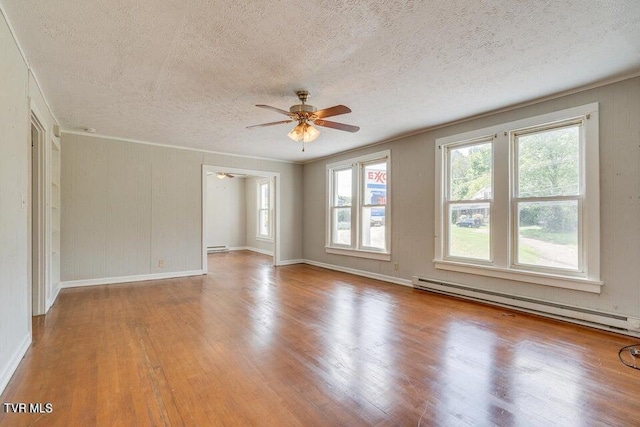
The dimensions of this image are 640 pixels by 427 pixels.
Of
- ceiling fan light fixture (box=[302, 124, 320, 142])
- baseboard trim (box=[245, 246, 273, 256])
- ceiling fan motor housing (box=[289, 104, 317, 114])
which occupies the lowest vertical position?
baseboard trim (box=[245, 246, 273, 256])

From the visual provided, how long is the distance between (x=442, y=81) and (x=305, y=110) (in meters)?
1.41

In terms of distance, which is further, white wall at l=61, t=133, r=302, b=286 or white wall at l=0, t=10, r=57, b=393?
white wall at l=61, t=133, r=302, b=286

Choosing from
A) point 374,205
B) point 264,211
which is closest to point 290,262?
point 264,211

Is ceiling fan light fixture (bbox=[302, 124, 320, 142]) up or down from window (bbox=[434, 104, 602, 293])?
up

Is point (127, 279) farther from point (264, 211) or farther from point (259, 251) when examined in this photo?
point (264, 211)

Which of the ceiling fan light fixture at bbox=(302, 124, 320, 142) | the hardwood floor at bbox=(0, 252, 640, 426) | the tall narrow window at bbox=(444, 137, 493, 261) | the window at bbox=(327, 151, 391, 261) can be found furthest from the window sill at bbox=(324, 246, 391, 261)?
the ceiling fan light fixture at bbox=(302, 124, 320, 142)

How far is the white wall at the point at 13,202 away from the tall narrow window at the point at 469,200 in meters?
4.80

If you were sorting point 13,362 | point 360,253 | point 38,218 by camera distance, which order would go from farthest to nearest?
point 360,253, point 38,218, point 13,362

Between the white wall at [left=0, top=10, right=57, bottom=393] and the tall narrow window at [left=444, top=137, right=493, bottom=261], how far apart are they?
480 centimetres

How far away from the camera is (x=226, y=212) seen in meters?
9.88

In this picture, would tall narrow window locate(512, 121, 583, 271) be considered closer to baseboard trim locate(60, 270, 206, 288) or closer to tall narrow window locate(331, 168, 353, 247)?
tall narrow window locate(331, 168, 353, 247)

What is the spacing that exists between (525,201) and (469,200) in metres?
0.71

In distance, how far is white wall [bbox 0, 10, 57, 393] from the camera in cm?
210

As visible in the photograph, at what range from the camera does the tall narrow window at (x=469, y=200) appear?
4168mm
